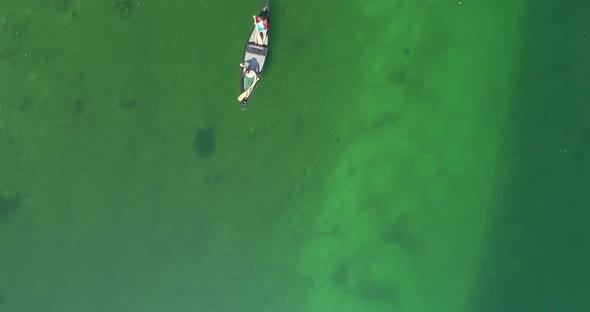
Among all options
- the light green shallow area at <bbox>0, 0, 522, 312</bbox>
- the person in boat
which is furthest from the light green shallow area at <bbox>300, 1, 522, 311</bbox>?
the person in boat

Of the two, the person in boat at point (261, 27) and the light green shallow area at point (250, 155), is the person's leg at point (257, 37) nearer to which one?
the person in boat at point (261, 27)

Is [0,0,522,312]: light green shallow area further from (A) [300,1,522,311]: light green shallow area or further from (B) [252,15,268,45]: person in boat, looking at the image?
(B) [252,15,268,45]: person in boat

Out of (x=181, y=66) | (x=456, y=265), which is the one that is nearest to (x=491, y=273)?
(x=456, y=265)

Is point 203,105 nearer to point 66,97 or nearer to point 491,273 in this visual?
point 66,97

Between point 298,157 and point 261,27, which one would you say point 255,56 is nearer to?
point 261,27

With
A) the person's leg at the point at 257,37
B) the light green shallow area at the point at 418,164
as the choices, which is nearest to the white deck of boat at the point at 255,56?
the person's leg at the point at 257,37

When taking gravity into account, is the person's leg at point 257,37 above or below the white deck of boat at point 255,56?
above

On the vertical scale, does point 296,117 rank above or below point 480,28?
below

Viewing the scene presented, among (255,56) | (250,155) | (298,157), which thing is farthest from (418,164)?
(255,56)
